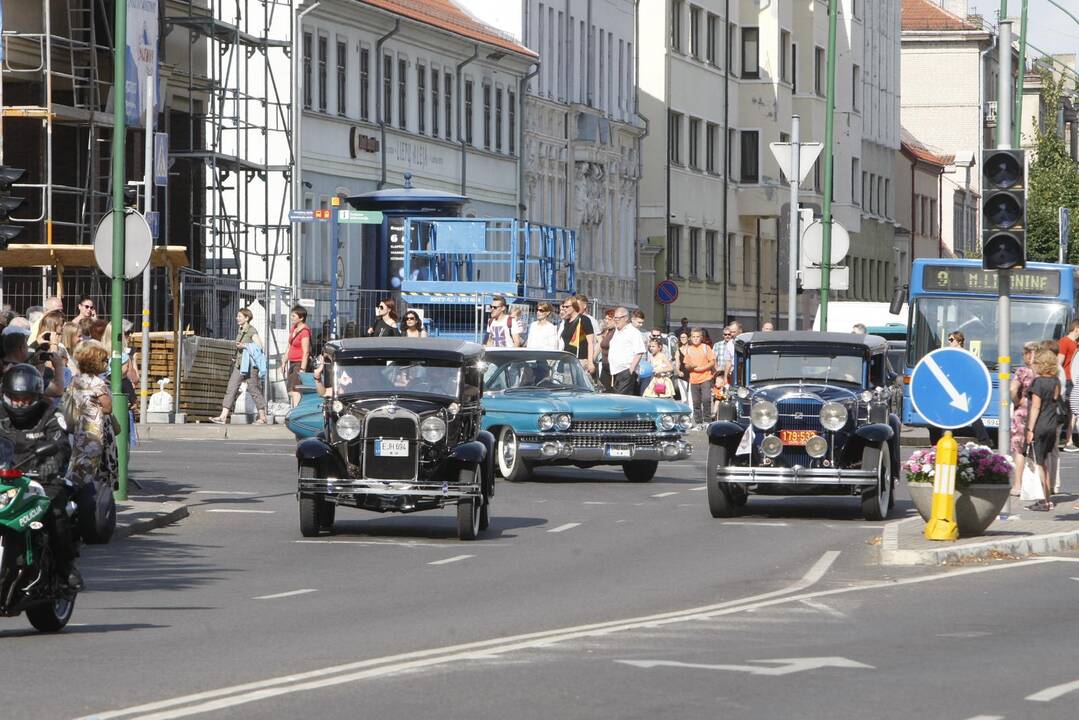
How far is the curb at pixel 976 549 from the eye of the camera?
1928 centimetres

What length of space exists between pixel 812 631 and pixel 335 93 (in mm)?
40611

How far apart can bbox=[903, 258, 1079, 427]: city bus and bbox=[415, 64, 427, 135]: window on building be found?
1918 cm

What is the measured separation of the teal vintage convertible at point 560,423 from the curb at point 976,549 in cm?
676

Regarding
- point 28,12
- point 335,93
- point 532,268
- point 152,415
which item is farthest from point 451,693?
point 335,93

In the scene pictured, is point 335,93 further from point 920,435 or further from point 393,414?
point 393,414

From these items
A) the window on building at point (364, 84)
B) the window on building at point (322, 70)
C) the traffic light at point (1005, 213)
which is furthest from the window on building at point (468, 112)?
the traffic light at point (1005, 213)

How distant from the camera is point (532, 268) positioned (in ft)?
166

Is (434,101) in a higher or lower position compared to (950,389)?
higher

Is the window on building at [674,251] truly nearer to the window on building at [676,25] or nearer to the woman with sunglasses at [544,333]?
the window on building at [676,25]

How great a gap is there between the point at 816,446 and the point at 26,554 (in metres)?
11.1

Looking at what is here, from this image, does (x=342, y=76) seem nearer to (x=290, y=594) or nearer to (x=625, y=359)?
(x=625, y=359)

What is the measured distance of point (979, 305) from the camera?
41781 mm

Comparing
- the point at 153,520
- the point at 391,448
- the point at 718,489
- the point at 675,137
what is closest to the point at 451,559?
the point at 391,448

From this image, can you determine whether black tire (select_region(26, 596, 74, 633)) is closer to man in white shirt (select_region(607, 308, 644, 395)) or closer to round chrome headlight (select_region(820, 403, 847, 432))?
round chrome headlight (select_region(820, 403, 847, 432))
